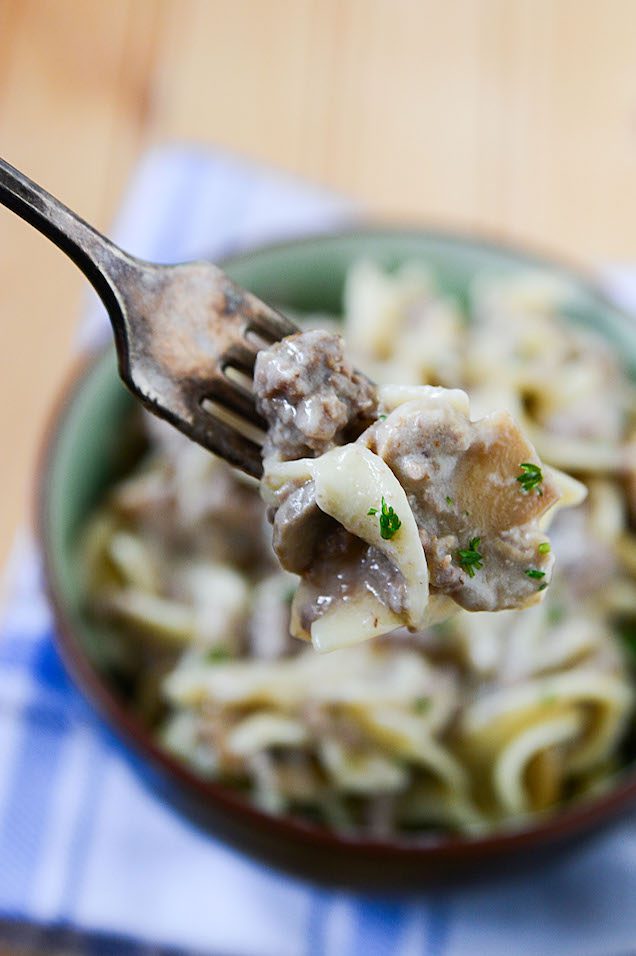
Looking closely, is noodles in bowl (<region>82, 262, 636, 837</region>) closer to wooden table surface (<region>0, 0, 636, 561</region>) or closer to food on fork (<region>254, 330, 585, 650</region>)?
food on fork (<region>254, 330, 585, 650</region>)

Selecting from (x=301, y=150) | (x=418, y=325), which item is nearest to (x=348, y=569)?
(x=418, y=325)

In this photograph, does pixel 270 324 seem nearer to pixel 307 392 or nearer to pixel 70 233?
pixel 307 392

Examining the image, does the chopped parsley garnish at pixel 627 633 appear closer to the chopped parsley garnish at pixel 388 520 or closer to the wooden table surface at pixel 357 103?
the chopped parsley garnish at pixel 388 520

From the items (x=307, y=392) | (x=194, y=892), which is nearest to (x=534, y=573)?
(x=307, y=392)

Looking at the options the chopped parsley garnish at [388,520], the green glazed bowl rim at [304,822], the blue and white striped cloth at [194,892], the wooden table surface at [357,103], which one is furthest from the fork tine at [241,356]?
the wooden table surface at [357,103]

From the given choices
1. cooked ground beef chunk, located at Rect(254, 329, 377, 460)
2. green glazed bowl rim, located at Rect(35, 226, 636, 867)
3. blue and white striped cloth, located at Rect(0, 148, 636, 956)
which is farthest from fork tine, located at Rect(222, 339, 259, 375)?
blue and white striped cloth, located at Rect(0, 148, 636, 956)

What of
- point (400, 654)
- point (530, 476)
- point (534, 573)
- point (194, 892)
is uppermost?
point (530, 476)

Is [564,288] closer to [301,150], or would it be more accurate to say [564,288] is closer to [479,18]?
[301,150]
